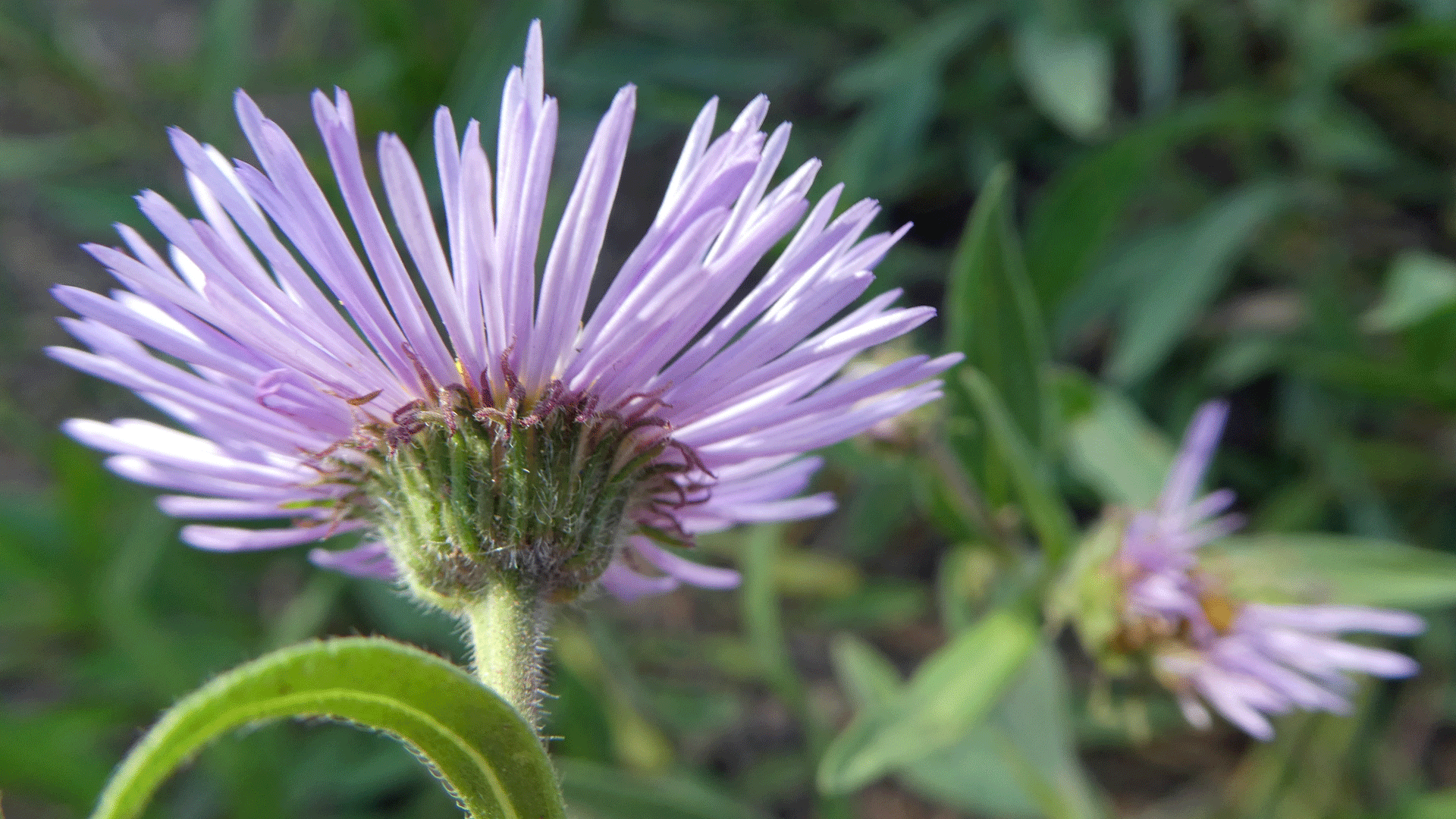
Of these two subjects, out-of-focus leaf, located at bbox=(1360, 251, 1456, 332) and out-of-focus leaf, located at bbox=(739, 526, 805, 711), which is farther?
out-of-focus leaf, located at bbox=(739, 526, 805, 711)

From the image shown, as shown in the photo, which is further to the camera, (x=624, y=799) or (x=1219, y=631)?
(x=624, y=799)

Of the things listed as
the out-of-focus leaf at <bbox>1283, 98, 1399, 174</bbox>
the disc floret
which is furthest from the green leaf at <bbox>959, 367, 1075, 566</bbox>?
the out-of-focus leaf at <bbox>1283, 98, 1399, 174</bbox>

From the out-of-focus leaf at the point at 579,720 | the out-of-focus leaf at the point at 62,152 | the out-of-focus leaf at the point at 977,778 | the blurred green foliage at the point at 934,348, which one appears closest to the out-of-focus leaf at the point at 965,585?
the blurred green foliage at the point at 934,348

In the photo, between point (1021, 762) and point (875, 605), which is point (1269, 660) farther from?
point (875, 605)

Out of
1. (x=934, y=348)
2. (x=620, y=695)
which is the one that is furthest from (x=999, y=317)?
(x=620, y=695)

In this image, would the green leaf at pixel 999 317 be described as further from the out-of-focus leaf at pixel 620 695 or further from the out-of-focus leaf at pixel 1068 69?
the out-of-focus leaf at pixel 620 695

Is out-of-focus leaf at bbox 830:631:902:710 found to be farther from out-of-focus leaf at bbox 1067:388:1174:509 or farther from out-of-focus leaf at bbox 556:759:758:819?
out-of-focus leaf at bbox 1067:388:1174:509

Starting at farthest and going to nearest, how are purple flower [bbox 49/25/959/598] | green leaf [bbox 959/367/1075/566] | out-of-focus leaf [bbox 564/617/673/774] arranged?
1. out-of-focus leaf [bbox 564/617/673/774]
2. green leaf [bbox 959/367/1075/566]
3. purple flower [bbox 49/25/959/598]
